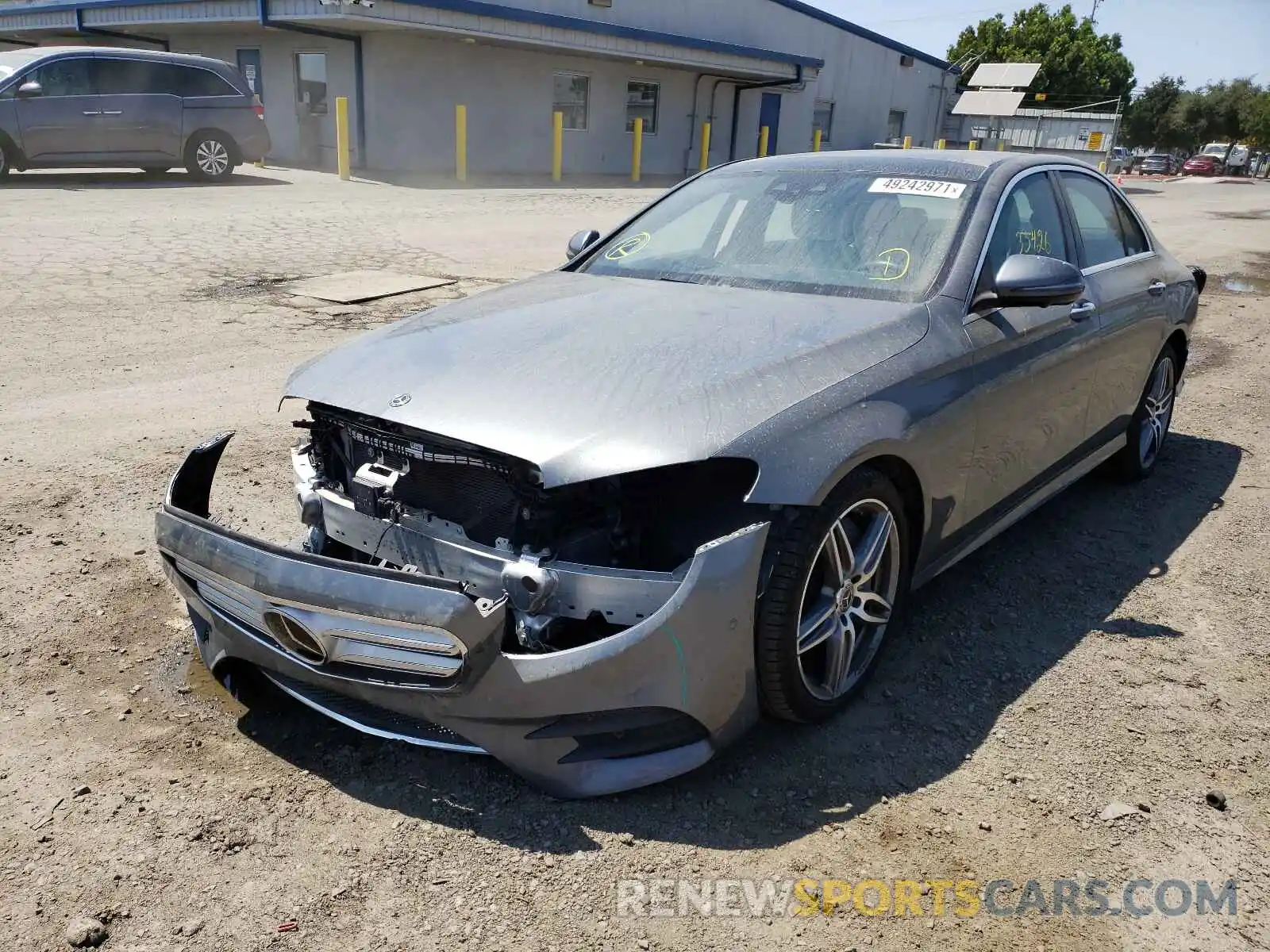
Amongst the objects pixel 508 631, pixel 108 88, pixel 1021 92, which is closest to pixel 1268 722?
pixel 508 631

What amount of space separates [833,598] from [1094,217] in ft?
9.09

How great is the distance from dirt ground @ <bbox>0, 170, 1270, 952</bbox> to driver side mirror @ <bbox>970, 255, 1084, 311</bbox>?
3.94 feet

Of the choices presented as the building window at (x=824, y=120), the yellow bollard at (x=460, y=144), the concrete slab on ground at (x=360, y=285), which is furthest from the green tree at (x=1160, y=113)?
the concrete slab on ground at (x=360, y=285)

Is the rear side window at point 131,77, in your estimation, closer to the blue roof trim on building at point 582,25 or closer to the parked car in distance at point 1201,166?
the blue roof trim on building at point 582,25

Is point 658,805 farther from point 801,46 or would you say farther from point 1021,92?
point 1021,92

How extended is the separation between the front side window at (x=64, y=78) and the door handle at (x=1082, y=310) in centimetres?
1563

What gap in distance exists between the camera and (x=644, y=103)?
2700 centimetres

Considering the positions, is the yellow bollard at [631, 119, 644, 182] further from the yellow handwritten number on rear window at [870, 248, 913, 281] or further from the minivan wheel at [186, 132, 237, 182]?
the yellow handwritten number on rear window at [870, 248, 913, 281]

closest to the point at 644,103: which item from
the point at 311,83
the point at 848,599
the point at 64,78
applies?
the point at 311,83

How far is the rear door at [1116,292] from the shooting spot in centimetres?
439

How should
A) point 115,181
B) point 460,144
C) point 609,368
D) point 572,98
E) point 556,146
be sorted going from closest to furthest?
point 609,368
point 115,181
point 460,144
point 556,146
point 572,98

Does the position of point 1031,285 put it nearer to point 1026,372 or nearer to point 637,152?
point 1026,372

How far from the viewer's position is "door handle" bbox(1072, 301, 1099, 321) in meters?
4.06

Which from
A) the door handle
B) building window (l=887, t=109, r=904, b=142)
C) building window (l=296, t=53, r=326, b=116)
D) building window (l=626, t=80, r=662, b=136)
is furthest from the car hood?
building window (l=887, t=109, r=904, b=142)
